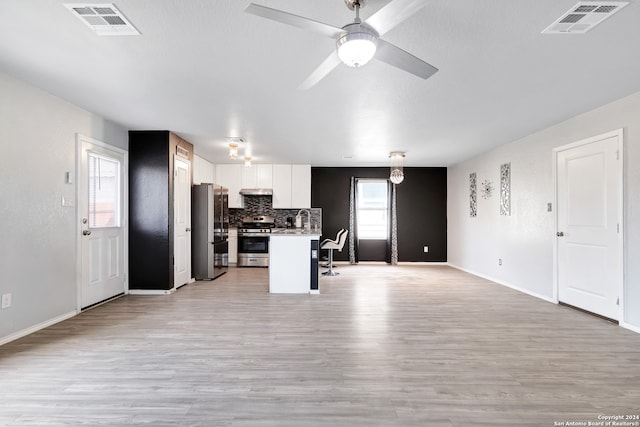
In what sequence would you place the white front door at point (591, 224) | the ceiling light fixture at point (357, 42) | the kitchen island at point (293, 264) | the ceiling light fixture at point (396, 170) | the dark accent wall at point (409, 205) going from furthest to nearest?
the dark accent wall at point (409, 205), the ceiling light fixture at point (396, 170), the kitchen island at point (293, 264), the white front door at point (591, 224), the ceiling light fixture at point (357, 42)

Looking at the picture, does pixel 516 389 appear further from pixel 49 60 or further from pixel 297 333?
pixel 49 60

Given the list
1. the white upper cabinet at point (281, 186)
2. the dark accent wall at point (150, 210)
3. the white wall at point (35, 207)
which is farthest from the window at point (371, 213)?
the white wall at point (35, 207)

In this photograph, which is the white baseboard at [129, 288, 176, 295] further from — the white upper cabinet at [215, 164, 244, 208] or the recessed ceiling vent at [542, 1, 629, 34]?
the recessed ceiling vent at [542, 1, 629, 34]

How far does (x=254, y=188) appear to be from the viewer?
757 centimetres

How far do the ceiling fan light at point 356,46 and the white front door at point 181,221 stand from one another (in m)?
3.96

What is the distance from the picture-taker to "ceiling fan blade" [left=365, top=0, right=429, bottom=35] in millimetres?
1424

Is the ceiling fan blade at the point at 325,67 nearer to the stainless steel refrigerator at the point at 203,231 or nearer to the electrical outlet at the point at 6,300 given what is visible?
the electrical outlet at the point at 6,300

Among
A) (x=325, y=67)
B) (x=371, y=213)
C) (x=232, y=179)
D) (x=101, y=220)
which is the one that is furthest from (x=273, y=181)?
(x=325, y=67)

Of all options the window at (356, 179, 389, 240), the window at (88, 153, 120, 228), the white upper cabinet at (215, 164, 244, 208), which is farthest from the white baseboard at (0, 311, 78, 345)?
the window at (356, 179, 389, 240)

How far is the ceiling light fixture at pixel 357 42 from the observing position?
1.65m

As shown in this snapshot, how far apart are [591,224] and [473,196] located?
2871 mm

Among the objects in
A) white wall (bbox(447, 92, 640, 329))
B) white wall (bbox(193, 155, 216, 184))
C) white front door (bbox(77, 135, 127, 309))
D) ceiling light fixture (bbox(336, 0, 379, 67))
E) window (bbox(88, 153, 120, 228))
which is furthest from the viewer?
white wall (bbox(193, 155, 216, 184))

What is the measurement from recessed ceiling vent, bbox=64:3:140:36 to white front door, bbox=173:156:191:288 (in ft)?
9.65

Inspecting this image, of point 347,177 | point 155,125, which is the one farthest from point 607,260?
point 155,125
